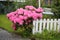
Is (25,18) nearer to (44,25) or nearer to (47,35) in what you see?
(44,25)

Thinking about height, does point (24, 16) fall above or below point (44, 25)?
above

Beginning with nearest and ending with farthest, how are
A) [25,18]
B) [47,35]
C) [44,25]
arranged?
[47,35], [25,18], [44,25]

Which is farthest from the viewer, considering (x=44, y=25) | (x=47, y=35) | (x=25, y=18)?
(x=44, y=25)

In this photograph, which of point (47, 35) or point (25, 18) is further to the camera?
point (25, 18)

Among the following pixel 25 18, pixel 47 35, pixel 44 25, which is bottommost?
pixel 47 35

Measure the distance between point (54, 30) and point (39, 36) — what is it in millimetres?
1040

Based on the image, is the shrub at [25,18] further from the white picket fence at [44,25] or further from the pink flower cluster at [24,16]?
the white picket fence at [44,25]

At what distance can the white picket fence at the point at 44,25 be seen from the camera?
31.2 feet

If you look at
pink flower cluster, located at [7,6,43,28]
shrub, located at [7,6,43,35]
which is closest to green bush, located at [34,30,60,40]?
shrub, located at [7,6,43,35]

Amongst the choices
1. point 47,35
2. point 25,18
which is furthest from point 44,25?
point 25,18

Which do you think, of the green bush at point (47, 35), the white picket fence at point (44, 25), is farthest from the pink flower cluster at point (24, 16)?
the green bush at point (47, 35)

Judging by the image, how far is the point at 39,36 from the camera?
923 cm

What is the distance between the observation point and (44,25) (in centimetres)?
964

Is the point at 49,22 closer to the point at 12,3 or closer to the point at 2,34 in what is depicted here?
the point at 2,34
